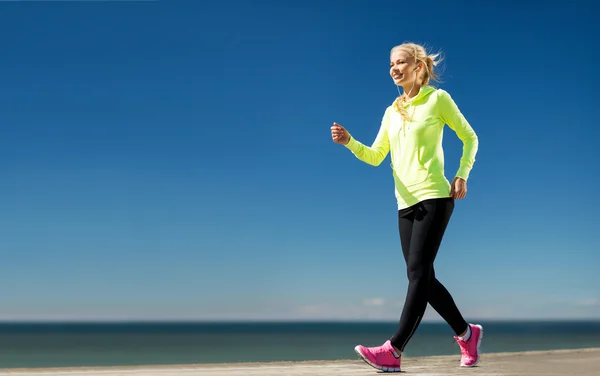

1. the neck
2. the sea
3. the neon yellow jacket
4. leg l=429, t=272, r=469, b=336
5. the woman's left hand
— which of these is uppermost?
the neck

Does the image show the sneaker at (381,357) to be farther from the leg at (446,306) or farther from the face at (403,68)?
the face at (403,68)

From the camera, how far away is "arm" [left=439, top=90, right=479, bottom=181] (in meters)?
4.17

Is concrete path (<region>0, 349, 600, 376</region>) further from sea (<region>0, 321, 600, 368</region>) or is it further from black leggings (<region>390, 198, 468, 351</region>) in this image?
sea (<region>0, 321, 600, 368</region>)

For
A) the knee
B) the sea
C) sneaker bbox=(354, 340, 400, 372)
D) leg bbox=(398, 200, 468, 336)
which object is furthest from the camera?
the sea

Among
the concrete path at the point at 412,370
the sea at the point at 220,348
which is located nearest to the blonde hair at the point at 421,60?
the concrete path at the point at 412,370

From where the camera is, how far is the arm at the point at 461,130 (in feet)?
13.7

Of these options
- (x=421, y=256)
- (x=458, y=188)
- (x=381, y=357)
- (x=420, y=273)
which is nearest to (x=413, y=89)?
(x=458, y=188)

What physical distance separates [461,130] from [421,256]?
3.07 ft

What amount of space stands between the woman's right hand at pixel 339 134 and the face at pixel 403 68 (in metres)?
0.51

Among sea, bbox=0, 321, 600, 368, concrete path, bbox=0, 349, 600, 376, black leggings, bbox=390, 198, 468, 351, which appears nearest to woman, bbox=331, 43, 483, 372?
black leggings, bbox=390, 198, 468, 351

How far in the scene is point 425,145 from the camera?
13.4 feet

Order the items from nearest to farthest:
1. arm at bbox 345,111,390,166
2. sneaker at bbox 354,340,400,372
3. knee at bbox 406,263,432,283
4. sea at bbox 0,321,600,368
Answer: sneaker at bbox 354,340,400,372
knee at bbox 406,263,432,283
arm at bbox 345,111,390,166
sea at bbox 0,321,600,368

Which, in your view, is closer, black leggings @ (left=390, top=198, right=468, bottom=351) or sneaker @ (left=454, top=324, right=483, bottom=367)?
black leggings @ (left=390, top=198, right=468, bottom=351)

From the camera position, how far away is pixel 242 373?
393 cm
